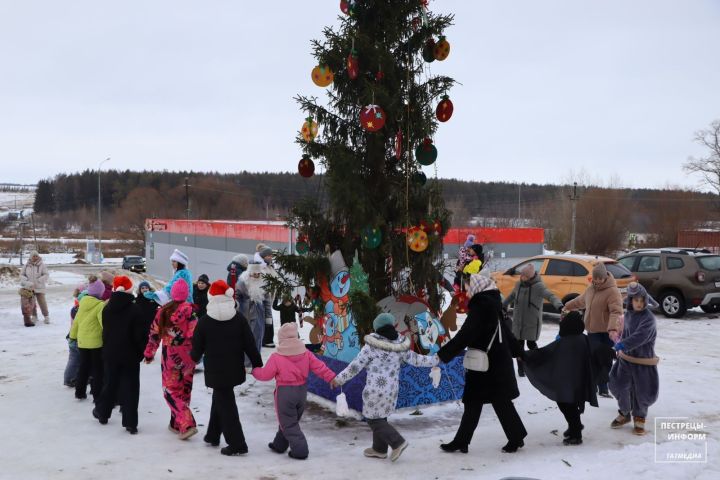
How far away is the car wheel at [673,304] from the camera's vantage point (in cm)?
1505

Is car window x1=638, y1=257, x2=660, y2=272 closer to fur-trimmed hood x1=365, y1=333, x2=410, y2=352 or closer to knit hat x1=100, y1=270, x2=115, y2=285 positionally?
fur-trimmed hood x1=365, y1=333, x2=410, y2=352

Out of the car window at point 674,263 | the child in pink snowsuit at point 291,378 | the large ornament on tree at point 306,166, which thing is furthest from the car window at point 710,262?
the child in pink snowsuit at point 291,378

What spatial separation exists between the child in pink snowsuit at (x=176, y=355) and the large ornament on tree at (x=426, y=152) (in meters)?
3.07

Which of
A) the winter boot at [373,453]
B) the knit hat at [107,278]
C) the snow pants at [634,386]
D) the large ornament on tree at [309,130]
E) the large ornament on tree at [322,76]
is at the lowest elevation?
the winter boot at [373,453]

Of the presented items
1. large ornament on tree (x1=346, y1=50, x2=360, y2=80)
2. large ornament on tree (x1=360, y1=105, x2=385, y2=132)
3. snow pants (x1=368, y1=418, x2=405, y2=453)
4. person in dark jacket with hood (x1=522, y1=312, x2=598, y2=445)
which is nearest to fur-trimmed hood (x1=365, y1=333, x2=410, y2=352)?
snow pants (x1=368, y1=418, x2=405, y2=453)

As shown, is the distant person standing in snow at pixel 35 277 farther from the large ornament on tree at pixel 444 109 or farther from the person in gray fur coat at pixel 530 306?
the person in gray fur coat at pixel 530 306

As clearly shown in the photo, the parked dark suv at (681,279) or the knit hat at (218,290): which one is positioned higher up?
the knit hat at (218,290)

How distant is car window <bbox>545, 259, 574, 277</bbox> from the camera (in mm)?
14625

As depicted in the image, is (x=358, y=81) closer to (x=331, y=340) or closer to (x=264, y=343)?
(x=331, y=340)

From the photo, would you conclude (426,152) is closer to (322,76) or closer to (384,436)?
(322,76)

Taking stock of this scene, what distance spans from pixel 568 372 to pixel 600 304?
157 cm

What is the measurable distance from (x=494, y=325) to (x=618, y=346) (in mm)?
1545

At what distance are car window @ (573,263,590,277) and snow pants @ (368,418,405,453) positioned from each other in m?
9.71

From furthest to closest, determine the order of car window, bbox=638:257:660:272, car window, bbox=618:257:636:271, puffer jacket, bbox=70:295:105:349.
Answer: car window, bbox=618:257:636:271
car window, bbox=638:257:660:272
puffer jacket, bbox=70:295:105:349
